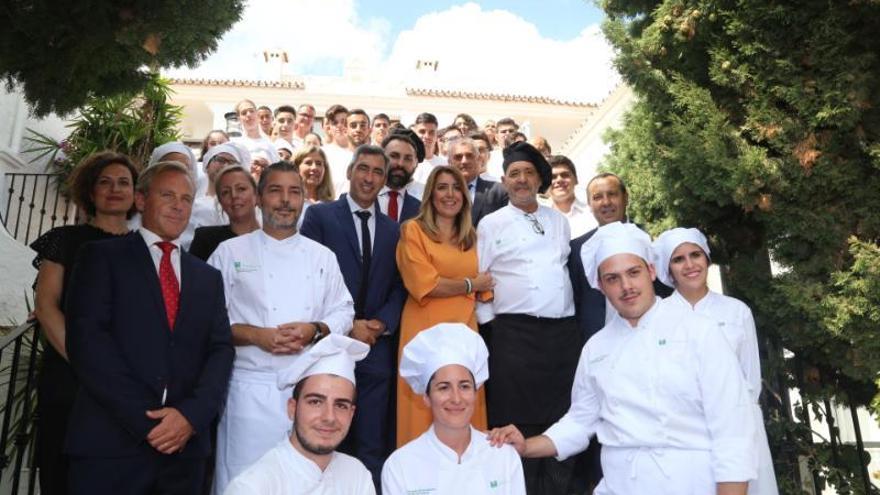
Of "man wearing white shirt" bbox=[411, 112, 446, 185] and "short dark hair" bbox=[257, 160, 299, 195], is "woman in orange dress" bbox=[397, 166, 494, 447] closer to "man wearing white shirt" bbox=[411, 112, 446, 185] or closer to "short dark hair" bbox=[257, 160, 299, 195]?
"short dark hair" bbox=[257, 160, 299, 195]

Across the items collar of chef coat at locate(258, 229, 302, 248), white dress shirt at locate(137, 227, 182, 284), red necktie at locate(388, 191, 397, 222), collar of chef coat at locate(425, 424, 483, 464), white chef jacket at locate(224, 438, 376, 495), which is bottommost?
white chef jacket at locate(224, 438, 376, 495)

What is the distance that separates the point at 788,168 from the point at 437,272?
2.57 m

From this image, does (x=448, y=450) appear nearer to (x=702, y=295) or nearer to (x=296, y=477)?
(x=296, y=477)

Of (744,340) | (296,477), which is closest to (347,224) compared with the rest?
(296,477)

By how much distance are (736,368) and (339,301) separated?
2.23m

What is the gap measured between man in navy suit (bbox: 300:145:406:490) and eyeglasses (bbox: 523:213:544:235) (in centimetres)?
96

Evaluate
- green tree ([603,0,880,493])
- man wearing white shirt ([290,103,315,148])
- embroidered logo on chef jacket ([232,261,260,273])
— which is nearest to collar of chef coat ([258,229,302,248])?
embroidered logo on chef jacket ([232,261,260,273])

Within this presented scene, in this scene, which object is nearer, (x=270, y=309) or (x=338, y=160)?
(x=270, y=309)

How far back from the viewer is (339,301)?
4.10 metres

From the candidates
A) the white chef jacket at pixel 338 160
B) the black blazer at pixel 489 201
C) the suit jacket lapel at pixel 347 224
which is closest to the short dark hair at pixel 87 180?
the suit jacket lapel at pixel 347 224

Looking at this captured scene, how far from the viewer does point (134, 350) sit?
10.5 ft

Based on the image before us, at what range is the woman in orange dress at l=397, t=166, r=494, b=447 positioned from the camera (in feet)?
14.1

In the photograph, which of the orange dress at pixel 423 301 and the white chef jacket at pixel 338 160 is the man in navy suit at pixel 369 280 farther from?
the white chef jacket at pixel 338 160

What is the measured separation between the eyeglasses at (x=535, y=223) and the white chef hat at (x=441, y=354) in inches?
65.4
